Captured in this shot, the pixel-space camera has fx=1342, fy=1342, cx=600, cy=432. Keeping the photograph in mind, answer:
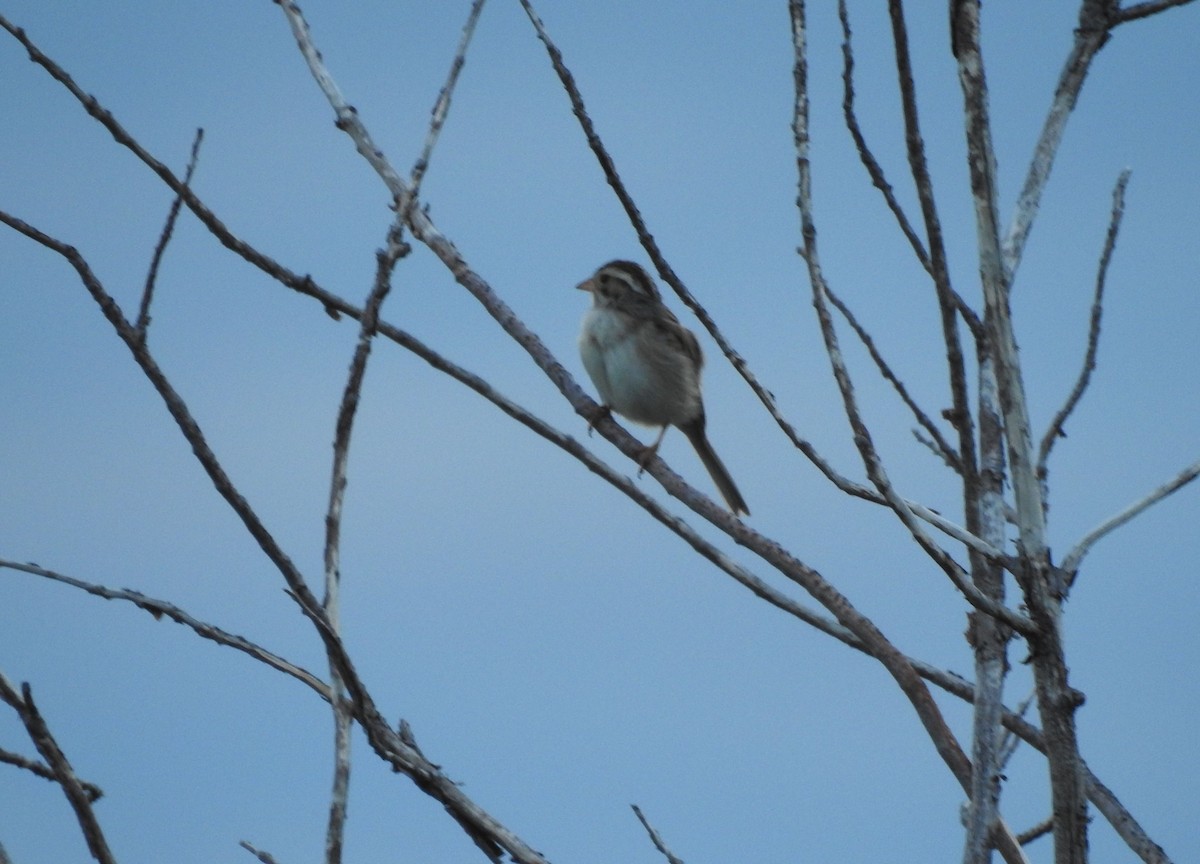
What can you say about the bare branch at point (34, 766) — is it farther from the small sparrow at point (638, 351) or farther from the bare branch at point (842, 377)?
the small sparrow at point (638, 351)

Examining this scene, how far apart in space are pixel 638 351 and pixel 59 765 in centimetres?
458

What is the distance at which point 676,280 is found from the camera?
2689mm

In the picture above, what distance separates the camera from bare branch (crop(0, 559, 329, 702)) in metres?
2.42

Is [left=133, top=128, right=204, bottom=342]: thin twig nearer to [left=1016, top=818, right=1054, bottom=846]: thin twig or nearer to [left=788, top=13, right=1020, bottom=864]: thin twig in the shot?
[left=788, top=13, right=1020, bottom=864]: thin twig

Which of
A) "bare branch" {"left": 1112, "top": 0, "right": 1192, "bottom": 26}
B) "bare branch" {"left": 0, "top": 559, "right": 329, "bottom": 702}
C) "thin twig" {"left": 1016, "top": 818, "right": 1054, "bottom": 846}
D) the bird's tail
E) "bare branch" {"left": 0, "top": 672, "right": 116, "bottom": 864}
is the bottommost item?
"bare branch" {"left": 0, "top": 672, "right": 116, "bottom": 864}

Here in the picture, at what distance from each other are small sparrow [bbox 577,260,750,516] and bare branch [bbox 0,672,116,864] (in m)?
4.33

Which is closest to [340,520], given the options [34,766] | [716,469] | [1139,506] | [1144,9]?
[34,766]

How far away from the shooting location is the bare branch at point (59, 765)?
2.15 m

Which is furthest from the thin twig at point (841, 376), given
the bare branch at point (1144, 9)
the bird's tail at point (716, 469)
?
the bird's tail at point (716, 469)

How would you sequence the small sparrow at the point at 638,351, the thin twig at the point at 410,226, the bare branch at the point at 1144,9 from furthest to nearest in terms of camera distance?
the small sparrow at the point at 638,351 → the thin twig at the point at 410,226 → the bare branch at the point at 1144,9

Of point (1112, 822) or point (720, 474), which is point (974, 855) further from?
point (720, 474)

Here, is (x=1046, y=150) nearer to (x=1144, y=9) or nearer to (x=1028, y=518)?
(x=1144, y=9)

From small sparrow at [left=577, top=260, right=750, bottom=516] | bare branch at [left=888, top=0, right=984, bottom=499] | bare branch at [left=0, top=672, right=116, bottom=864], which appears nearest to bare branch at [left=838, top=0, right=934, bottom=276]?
bare branch at [left=888, top=0, right=984, bottom=499]

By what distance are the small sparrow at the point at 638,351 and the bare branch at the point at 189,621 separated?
13.2 feet
